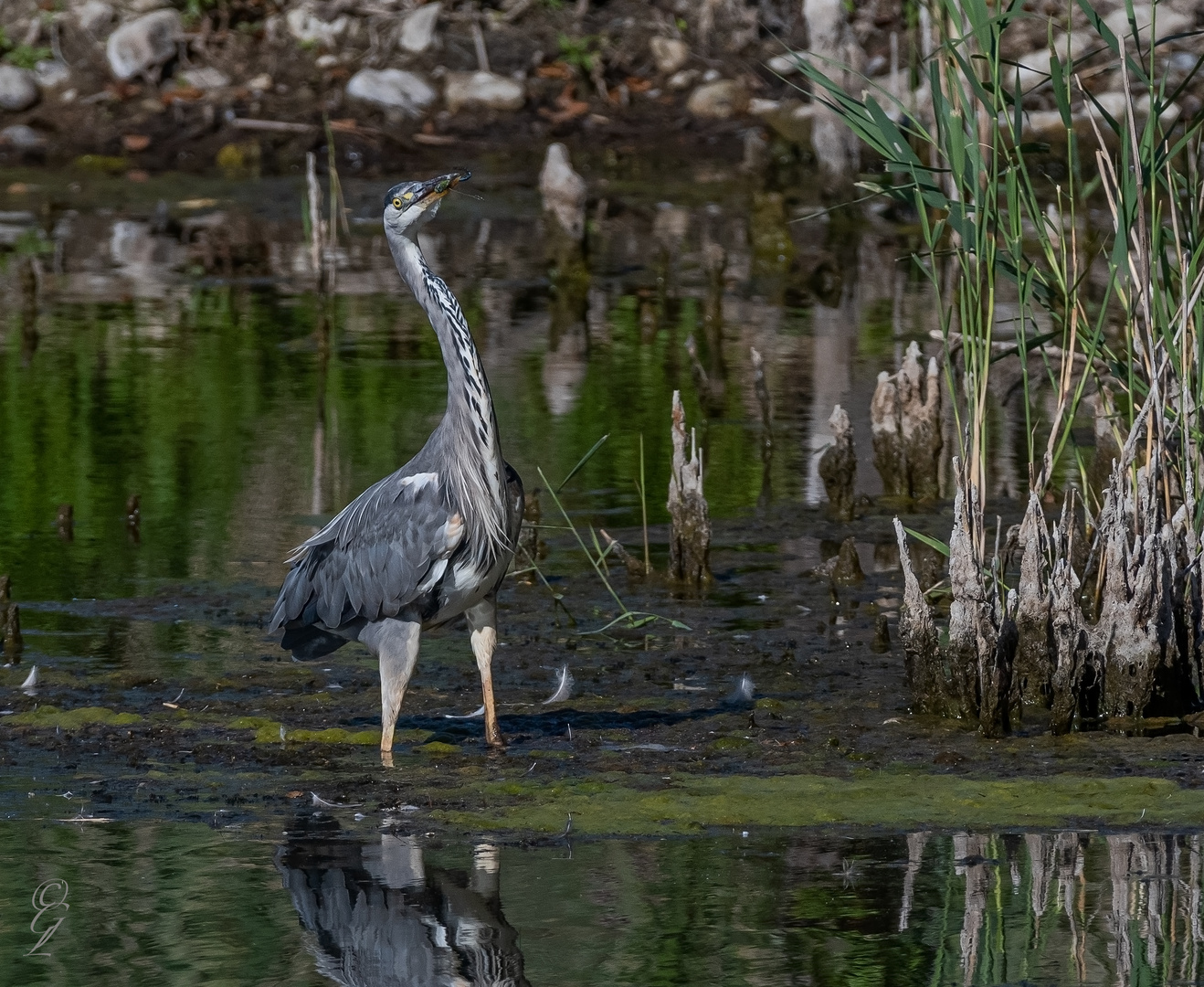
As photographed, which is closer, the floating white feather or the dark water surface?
the dark water surface

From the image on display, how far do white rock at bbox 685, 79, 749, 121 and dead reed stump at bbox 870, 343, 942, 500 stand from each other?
1337 centimetres

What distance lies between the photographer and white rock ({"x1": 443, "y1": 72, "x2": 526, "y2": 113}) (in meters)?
22.9

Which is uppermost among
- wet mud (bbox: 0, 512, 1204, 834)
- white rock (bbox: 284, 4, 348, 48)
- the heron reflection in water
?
white rock (bbox: 284, 4, 348, 48)

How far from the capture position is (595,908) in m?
5.33

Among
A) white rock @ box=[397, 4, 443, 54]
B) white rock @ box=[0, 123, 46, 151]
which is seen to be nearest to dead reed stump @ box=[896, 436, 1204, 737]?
white rock @ box=[397, 4, 443, 54]

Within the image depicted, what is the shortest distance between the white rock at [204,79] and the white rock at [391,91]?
1614mm

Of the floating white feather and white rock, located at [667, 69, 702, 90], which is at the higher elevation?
white rock, located at [667, 69, 702, 90]

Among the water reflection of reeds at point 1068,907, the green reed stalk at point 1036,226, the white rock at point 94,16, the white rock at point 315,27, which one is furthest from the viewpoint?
the white rock at point 315,27

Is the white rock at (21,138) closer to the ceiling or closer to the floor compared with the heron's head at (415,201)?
closer to the ceiling

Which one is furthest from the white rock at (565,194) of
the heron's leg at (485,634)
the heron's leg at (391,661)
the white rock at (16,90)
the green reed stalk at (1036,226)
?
the heron's leg at (391,661)

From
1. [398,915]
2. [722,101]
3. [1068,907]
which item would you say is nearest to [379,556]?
[398,915]

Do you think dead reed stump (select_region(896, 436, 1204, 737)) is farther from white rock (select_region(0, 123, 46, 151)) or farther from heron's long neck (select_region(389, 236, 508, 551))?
white rock (select_region(0, 123, 46, 151))

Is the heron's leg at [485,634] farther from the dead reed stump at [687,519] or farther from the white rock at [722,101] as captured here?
the white rock at [722,101]

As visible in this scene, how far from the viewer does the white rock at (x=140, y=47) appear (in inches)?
910
